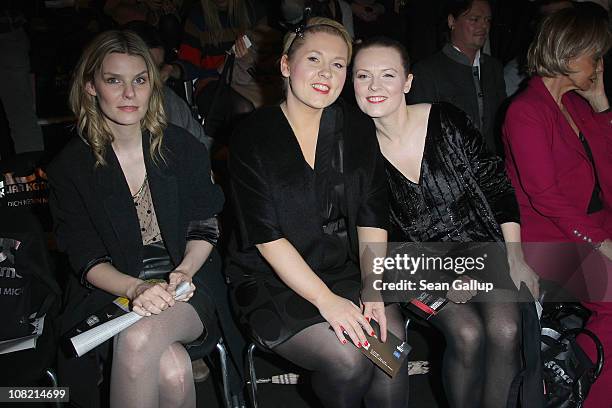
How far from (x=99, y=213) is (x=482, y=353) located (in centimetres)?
148

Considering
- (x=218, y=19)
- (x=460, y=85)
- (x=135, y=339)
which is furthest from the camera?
(x=218, y=19)

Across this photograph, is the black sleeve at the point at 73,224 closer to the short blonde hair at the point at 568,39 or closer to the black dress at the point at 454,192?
the black dress at the point at 454,192

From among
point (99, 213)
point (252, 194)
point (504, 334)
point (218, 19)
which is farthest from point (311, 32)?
point (218, 19)

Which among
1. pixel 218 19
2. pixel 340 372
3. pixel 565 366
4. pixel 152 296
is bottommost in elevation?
pixel 565 366

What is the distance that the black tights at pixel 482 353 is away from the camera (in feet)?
6.59

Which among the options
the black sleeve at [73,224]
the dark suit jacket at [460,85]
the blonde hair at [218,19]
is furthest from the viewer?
the blonde hair at [218,19]

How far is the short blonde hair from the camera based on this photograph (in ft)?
7.75

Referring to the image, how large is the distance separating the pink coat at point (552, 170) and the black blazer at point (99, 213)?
1.38 meters

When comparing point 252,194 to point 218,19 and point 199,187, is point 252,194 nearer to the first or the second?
point 199,187

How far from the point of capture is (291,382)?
2670 mm

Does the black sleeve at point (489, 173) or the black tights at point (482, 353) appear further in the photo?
the black sleeve at point (489, 173)

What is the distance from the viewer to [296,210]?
2096 mm

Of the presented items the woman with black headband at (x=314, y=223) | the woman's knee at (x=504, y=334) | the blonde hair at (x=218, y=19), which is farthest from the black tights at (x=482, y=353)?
the blonde hair at (x=218, y=19)

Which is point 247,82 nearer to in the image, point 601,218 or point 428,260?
point 428,260
